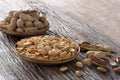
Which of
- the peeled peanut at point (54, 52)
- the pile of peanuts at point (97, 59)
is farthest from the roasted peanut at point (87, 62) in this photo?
the peeled peanut at point (54, 52)

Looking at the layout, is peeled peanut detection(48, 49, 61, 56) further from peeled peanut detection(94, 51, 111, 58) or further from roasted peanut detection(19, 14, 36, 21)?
roasted peanut detection(19, 14, 36, 21)

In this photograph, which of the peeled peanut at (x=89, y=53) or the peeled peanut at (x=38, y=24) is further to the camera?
the peeled peanut at (x=38, y=24)

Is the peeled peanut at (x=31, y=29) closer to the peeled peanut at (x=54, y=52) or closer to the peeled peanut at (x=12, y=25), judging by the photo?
the peeled peanut at (x=12, y=25)

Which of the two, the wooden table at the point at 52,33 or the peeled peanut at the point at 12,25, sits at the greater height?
the peeled peanut at the point at 12,25

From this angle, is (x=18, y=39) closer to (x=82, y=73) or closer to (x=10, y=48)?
(x=10, y=48)

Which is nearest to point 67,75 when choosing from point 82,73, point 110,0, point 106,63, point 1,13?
point 82,73
